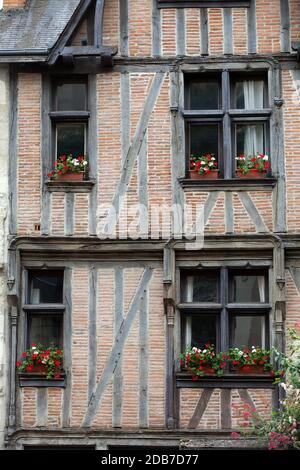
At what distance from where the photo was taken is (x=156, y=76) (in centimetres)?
1859

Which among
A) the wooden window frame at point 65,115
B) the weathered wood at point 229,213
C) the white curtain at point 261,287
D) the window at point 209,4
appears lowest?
the white curtain at point 261,287

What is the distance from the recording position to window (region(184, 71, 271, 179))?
18.5 metres

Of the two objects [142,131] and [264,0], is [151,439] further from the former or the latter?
[264,0]

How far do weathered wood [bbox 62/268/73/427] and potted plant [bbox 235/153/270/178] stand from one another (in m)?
2.88

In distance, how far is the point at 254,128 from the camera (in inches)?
736

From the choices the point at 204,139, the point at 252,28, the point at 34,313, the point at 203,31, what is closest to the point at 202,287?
the point at 204,139

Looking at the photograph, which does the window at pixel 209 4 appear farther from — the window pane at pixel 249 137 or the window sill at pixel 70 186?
the window sill at pixel 70 186

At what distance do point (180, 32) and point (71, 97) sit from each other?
1.90 meters

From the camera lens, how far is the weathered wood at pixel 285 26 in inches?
733

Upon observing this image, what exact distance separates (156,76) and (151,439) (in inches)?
209

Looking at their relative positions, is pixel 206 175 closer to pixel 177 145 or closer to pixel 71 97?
pixel 177 145

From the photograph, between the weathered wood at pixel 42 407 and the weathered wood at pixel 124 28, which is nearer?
the weathered wood at pixel 42 407

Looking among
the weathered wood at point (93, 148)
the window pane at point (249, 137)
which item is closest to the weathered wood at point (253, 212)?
the window pane at point (249, 137)

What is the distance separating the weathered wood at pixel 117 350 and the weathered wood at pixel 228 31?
350cm
